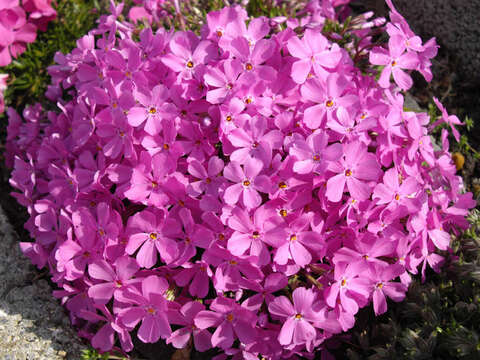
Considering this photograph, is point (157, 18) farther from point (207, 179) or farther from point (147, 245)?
point (147, 245)

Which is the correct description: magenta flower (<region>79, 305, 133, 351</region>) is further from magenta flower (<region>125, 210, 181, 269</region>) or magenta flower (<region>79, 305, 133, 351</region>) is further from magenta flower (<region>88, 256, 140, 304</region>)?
magenta flower (<region>125, 210, 181, 269</region>)


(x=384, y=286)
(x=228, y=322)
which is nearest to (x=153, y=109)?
(x=228, y=322)

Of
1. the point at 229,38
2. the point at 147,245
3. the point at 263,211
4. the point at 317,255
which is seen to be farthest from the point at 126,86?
the point at 317,255

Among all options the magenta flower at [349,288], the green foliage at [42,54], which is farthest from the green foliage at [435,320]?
the green foliage at [42,54]

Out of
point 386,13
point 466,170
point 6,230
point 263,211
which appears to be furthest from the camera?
point 386,13

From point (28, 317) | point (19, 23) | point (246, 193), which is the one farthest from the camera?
point (19, 23)

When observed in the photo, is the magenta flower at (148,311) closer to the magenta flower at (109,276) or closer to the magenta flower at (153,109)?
the magenta flower at (109,276)

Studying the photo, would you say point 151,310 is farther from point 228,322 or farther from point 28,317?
point 28,317

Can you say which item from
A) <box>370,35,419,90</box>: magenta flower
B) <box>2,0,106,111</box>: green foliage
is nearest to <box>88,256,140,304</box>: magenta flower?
<box>370,35,419,90</box>: magenta flower
